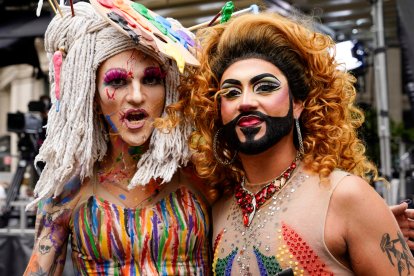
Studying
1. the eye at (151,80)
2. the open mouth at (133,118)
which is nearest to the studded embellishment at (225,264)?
the open mouth at (133,118)

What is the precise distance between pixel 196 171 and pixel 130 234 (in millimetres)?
378

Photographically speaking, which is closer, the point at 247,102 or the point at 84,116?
the point at 247,102

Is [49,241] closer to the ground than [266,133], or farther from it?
closer to the ground

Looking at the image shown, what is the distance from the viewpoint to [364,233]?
2023 millimetres

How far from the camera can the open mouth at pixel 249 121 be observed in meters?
2.19

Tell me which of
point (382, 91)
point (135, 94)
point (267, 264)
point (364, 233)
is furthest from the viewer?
point (382, 91)

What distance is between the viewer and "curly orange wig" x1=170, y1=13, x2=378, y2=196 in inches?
89.0

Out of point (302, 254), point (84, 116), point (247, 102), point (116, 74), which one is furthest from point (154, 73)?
point (302, 254)

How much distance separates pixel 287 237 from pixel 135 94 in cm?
78

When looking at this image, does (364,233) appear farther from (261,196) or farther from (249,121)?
(249,121)

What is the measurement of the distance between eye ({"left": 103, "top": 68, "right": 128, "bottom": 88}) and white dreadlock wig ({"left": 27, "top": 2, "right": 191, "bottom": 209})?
0.05m

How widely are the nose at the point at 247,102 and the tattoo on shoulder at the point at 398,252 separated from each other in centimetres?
60

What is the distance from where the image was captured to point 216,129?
245 cm

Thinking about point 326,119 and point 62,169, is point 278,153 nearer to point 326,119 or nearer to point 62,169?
point 326,119
